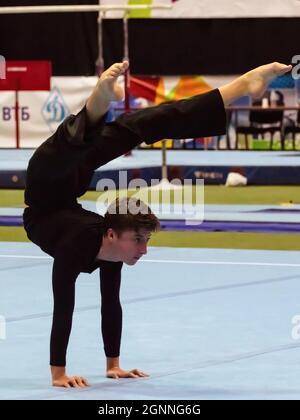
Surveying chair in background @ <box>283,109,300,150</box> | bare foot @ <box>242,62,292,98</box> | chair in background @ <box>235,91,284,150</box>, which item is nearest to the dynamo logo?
chair in background @ <box>235,91,284,150</box>

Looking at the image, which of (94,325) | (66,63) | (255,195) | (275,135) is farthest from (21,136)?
(94,325)

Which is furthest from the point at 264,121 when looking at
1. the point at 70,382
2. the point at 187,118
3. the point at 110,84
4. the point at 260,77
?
the point at 70,382

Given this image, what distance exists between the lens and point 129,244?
4.12 metres

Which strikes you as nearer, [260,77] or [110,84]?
[110,84]

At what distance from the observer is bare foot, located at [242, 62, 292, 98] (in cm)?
433

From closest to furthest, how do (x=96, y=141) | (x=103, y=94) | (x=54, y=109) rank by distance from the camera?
(x=103, y=94) → (x=96, y=141) → (x=54, y=109)

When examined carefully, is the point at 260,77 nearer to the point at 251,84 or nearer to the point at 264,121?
the point at 251,84

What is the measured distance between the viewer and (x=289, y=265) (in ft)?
22.9

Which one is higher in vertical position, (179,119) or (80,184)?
(179,119)

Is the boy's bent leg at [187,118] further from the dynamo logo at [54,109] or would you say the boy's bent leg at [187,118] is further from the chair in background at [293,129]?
the dynamo logo at [54,109]

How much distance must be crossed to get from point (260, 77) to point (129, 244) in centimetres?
86

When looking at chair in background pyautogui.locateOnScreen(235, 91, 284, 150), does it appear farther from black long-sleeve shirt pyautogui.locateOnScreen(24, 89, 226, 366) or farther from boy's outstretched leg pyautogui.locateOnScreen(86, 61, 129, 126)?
boy's outstretched leg pyautogui.locateOnScreen(86, 61, 129, 126)

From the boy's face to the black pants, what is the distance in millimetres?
300

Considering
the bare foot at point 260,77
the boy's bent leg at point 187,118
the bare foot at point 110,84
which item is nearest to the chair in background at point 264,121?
the bare foot at point 260,77
